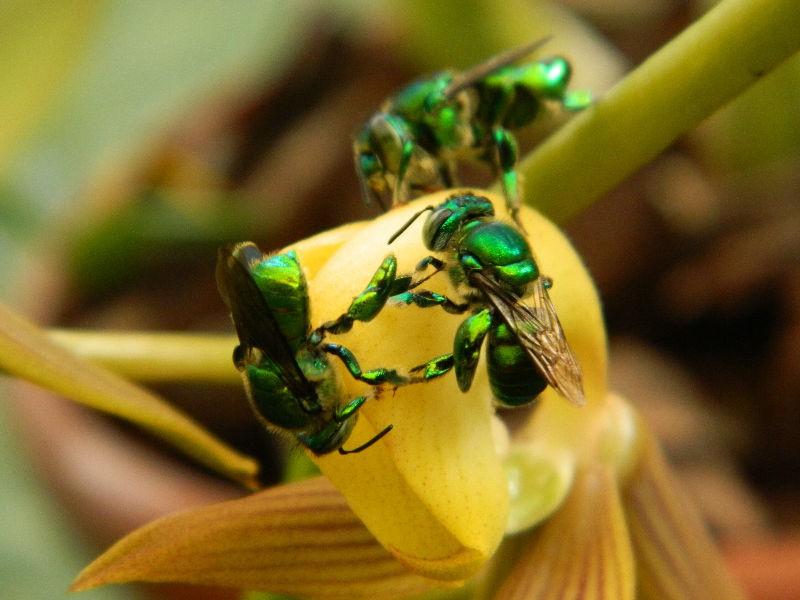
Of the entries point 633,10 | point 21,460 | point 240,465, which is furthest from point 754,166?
point 21,460

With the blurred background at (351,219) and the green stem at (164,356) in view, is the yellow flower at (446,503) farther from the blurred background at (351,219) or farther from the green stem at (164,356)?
the blurred background at (351,219)

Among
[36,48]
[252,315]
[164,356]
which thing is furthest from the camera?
[36,48]

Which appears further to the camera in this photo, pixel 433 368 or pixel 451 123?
pixel 451 123

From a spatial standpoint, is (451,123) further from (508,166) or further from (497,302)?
(497,302)

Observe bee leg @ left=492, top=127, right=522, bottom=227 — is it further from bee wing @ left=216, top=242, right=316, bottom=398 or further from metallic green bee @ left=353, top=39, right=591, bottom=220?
bee wing @ left=216, top=242, right=316, bottom=398

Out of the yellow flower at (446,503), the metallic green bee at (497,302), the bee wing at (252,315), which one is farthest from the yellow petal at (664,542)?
the bee wing at (252,315)

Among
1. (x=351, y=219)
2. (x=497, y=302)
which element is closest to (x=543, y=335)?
(x=497, y=302)

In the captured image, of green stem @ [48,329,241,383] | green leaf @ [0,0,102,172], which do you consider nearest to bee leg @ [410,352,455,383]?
green stem @ [48,329,241,383]
